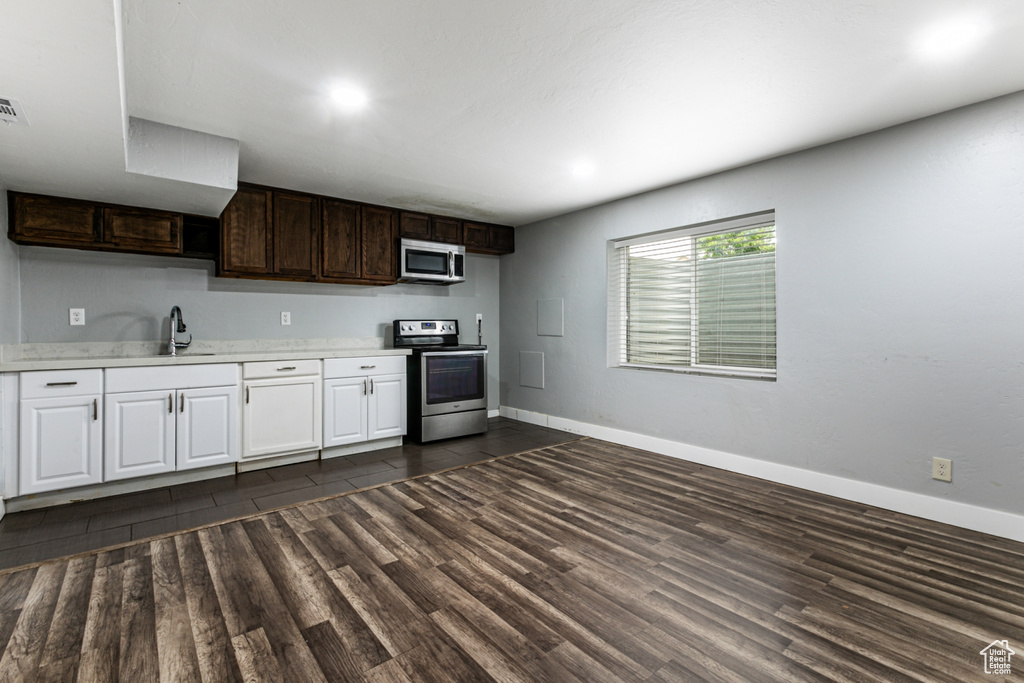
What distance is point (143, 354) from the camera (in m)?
3.70

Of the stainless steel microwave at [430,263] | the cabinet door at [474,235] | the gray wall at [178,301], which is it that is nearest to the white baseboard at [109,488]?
the gray wall at [178,301]

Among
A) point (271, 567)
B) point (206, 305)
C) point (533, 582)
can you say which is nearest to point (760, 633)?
point (533, 582)

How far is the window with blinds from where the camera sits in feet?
11.9

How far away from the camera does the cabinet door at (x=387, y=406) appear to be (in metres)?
4.33

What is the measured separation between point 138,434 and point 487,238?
3.71 metres

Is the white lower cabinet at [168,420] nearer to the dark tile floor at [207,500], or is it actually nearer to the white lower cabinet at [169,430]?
the white lower cabinet at [169,430]

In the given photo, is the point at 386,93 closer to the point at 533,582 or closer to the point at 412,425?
the point at 533,582

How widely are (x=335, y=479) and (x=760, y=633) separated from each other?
9.50 feet

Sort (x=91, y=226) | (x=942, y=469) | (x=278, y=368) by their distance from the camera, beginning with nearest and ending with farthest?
(x=942, y=469)
(x=91, y=226)
(x=278, y=368)

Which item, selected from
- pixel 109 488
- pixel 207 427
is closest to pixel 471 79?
pixel 207 427

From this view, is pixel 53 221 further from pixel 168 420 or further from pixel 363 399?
pixel 363 399

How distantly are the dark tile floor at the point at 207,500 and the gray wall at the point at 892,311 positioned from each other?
2.23 meters

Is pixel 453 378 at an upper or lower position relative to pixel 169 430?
upper

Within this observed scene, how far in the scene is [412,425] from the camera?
4.73 meters
